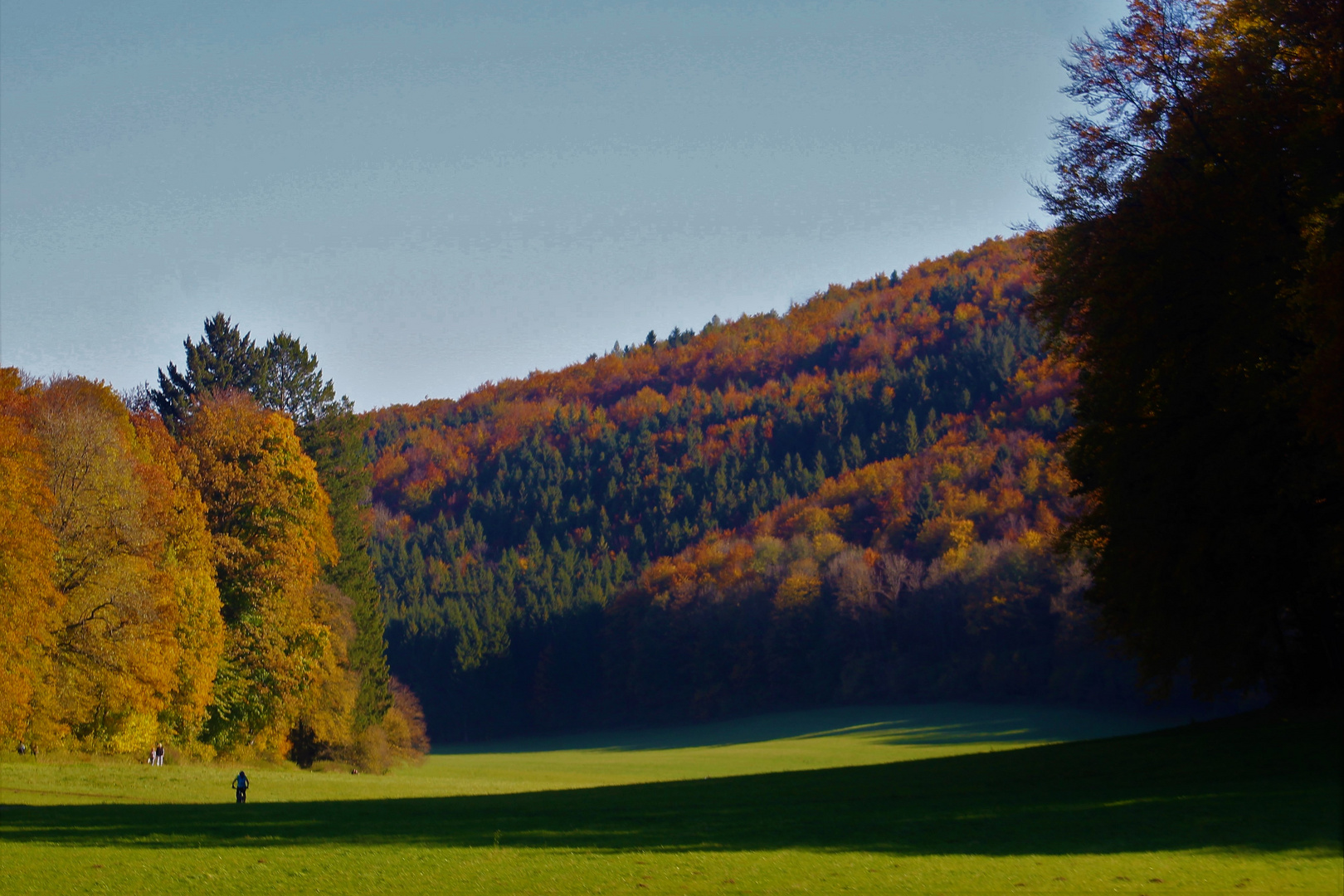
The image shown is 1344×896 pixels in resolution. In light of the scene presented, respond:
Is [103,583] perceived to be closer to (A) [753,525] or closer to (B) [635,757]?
(B) [635,757]

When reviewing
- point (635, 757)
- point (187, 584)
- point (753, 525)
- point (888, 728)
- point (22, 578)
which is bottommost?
point (888, 728)

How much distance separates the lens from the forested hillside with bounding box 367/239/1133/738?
113375 mm

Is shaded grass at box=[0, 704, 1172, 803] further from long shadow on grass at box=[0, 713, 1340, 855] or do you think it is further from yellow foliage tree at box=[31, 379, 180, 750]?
long shadow on grass at box=[0, 713, 1340, 855]

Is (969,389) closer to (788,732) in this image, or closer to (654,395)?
(654,395)

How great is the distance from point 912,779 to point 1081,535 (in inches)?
333

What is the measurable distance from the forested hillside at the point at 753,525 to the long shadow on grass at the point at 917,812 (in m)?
66.4

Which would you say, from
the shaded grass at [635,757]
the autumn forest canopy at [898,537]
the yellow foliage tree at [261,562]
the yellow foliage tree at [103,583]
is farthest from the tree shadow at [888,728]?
the yellow foliage tree at [103,583]

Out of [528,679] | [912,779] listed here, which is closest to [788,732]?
[528,679]

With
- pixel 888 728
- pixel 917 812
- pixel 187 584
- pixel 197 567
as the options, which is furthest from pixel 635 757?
pixel 917 812

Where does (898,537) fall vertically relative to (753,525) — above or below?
below

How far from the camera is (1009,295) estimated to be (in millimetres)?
162625

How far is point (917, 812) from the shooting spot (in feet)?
67.1

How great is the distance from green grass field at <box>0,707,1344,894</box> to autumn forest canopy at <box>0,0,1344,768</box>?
456 cm

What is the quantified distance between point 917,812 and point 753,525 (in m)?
126
